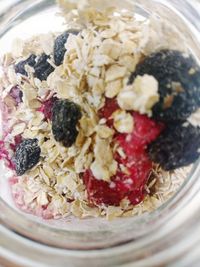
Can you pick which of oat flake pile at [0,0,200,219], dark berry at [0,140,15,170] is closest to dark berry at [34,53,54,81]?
oat flake pile at [0,0,200,219]

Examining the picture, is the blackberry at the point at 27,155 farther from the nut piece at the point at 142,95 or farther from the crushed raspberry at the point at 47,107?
the nut piece at the point at 142,95

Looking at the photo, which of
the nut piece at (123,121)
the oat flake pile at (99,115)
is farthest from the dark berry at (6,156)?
the nut piece at (123,121)

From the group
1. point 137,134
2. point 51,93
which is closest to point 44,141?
point 51,93

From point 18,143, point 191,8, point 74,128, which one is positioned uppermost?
point 191,8

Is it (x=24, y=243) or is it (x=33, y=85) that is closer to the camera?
(x=24, y=243)

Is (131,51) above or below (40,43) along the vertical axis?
above

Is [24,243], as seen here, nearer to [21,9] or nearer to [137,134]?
[137,134]

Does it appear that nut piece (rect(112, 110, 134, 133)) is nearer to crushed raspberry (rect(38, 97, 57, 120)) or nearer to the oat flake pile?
the oat flake pile
